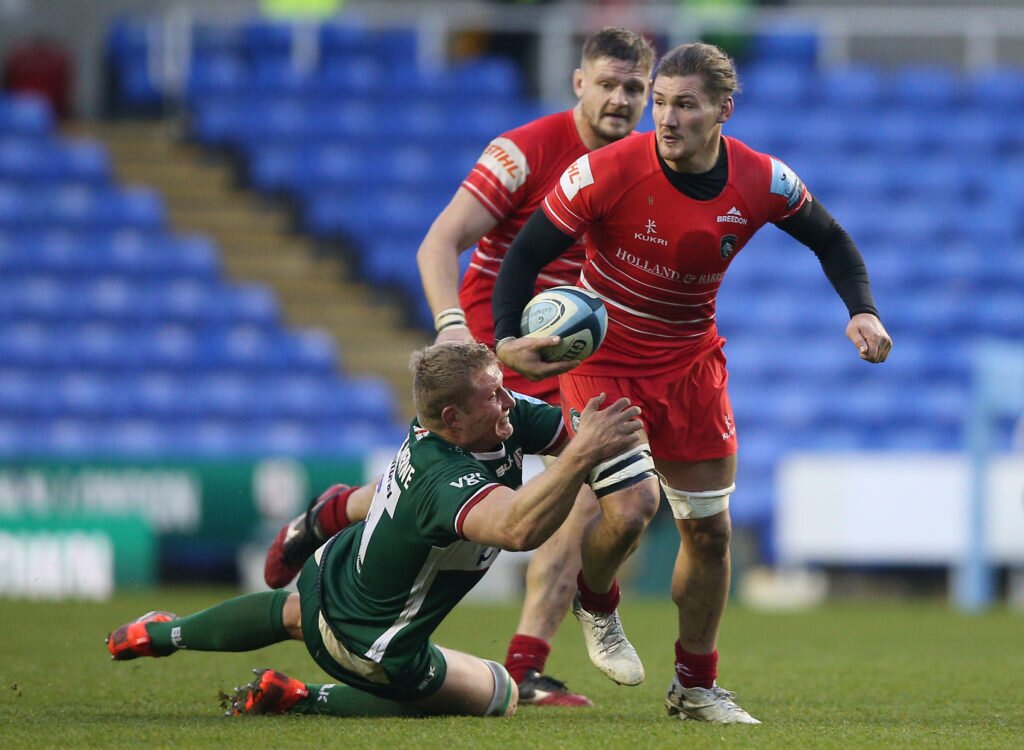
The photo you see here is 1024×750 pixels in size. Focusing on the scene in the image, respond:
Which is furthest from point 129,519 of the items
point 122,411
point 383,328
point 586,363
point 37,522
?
point 586,363

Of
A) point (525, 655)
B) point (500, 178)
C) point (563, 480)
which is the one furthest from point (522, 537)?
point (500, 178)

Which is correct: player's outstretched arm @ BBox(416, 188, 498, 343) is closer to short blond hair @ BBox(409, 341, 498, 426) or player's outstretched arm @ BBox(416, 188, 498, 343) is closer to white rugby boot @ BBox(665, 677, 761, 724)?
short blond hair @ BBox(409, 341, 498, 426)

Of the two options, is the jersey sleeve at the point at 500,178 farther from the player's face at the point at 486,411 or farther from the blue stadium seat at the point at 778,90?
the blue stadium seat at the point at 778,90

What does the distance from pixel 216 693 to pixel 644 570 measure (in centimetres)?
744

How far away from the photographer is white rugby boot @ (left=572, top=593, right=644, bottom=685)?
193 inches

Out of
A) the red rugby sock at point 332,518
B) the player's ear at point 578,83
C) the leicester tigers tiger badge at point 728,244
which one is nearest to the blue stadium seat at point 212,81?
the player's ear at point 578,83

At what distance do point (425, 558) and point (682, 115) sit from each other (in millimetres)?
1490

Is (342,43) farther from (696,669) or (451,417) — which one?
(451,417)

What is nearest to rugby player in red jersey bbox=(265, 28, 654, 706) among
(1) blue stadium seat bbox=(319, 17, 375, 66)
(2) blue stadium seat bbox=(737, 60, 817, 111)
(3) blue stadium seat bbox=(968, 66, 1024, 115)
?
(2) blue stadium seat bbox=(737, 60, 817, 111)

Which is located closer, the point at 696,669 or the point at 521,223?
the point at 696,669

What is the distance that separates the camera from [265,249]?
53.4ft

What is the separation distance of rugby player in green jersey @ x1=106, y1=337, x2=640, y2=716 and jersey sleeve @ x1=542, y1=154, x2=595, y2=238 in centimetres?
50

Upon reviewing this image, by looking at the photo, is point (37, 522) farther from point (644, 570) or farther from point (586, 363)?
point (586, 363)

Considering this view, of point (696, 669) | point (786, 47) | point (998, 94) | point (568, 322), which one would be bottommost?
point (696, 669)
